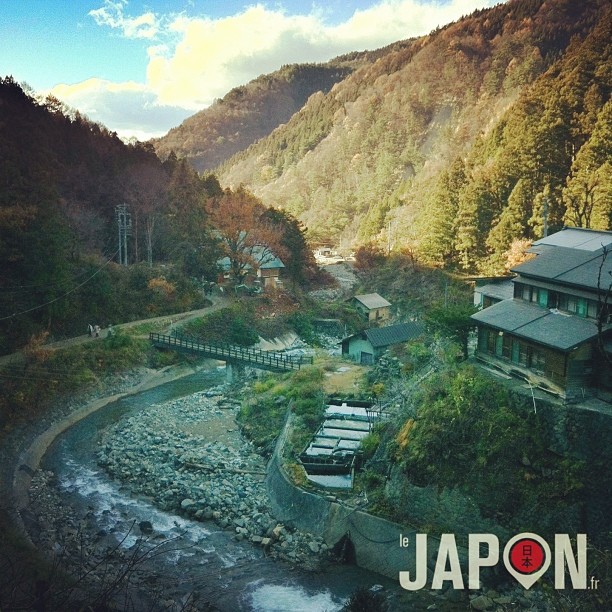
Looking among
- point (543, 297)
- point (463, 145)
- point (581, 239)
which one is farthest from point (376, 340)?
point (463, 145)

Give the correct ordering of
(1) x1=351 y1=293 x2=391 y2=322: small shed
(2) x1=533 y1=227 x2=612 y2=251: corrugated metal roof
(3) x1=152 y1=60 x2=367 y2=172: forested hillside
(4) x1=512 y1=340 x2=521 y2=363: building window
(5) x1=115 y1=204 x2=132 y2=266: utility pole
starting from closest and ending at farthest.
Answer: (4) x1=512 y1=340 x2=521 y2=363: building window, (2) x1=533 y1=227 x2=612 y2=251: corrugated metal roof, (5) x1=115 y1=204 x2=132 y2=266: utility pole, (1) x1=351 y1=293 x2=391 y2=322: small shed, (3) x1=152 y1=60 x2=367 y2=172: forested hillside

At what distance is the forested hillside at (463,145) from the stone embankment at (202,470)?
1845cm

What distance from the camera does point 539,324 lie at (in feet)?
53.6

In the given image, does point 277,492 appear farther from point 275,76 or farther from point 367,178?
point 275,76

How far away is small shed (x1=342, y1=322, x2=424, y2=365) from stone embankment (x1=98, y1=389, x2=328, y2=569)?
679cm

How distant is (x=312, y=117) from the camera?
104125 millimetres

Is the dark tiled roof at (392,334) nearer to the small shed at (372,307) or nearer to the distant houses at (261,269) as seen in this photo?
the small shed at (372,307)

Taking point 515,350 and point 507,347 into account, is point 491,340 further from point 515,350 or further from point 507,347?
point 515,350

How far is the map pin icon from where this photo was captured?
13.1 meters

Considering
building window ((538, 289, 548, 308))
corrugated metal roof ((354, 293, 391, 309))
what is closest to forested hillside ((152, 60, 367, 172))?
corrugated metal roof ((354, 293, 391, 309))

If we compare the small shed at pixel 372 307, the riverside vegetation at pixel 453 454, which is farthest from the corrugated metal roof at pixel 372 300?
the riverside vegetation at pixel 453 454

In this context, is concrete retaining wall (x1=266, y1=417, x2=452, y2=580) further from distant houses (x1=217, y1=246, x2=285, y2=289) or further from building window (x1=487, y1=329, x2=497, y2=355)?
distant houses (x1=217, y1=246, x2=285, y2=289)

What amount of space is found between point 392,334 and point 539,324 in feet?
39.5

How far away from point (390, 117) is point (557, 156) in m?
50.5
